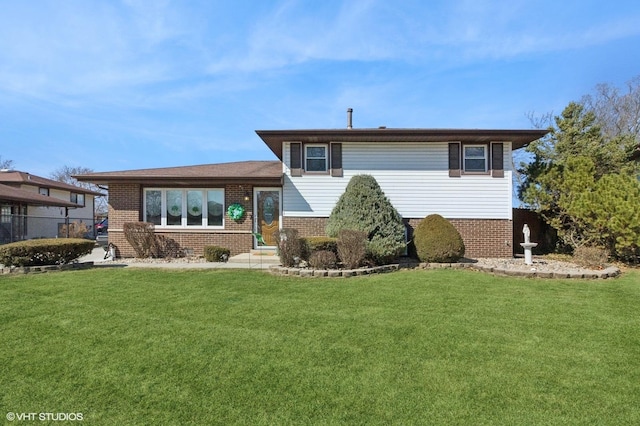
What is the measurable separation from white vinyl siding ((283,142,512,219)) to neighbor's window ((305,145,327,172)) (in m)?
0.30

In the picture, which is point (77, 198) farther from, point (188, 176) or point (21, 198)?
point (188, 176)

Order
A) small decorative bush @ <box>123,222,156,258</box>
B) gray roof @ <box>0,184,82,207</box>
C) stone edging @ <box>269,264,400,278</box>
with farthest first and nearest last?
gray roof @ <box>0,184,82,207</box>
small decorative bush @ <box>123,222,156,258</box>
stone edging @ <box>269,264,400,278</box>

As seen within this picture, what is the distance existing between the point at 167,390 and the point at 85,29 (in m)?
9.59

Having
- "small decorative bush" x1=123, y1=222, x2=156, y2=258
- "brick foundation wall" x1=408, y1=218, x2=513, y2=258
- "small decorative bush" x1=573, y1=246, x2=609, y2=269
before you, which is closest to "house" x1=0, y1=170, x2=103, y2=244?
"small decorative bush" x1=123, y1=222, x2=156, y2=258

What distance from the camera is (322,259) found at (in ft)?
29.4

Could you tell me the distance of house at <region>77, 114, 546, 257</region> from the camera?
12273 mm

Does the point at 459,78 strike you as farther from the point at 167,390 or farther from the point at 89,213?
the point at 89,213

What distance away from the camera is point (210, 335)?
466 cm

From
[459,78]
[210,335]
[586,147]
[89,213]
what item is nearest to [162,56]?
[210,335]

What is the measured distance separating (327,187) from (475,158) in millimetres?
5011

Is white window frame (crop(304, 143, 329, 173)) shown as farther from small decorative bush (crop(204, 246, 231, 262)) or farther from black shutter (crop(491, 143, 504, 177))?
black shutter (crop(491, 143, 504, 177))

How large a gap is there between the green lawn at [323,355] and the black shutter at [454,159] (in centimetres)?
594

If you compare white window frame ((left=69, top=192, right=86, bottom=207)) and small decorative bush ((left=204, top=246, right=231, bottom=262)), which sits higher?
white window frame ((left=69, top=192, right=86, bottom=207))

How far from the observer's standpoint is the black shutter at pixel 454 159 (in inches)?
488
